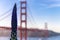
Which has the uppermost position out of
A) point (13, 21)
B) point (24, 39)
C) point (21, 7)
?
point (21, 7)

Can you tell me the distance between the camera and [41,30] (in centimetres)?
654

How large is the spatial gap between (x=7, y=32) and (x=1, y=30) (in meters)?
0.36

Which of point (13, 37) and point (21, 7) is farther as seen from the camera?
point (21, 7)

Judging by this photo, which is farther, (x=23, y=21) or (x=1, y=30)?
(x=23, y=21)

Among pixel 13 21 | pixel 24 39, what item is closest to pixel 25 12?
pixel 24 39

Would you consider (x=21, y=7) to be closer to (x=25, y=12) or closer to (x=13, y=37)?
A: (x=25, y=12)

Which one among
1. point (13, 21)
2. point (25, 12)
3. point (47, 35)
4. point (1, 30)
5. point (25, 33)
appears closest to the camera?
point (13, 21)

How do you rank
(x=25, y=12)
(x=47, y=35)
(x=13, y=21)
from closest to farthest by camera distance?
(x=13, y=21)
(x=47, y=35)
(x=25, y=12)

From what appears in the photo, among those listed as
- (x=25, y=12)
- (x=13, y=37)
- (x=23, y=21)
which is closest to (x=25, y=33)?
(x=23, y=21)

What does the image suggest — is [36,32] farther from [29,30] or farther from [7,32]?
[7,32]

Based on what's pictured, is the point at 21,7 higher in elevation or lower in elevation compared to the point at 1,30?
higher

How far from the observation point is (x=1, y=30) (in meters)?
6.01

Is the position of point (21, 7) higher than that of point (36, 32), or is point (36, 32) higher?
point (21, 7)

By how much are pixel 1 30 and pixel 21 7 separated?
1911 mm
